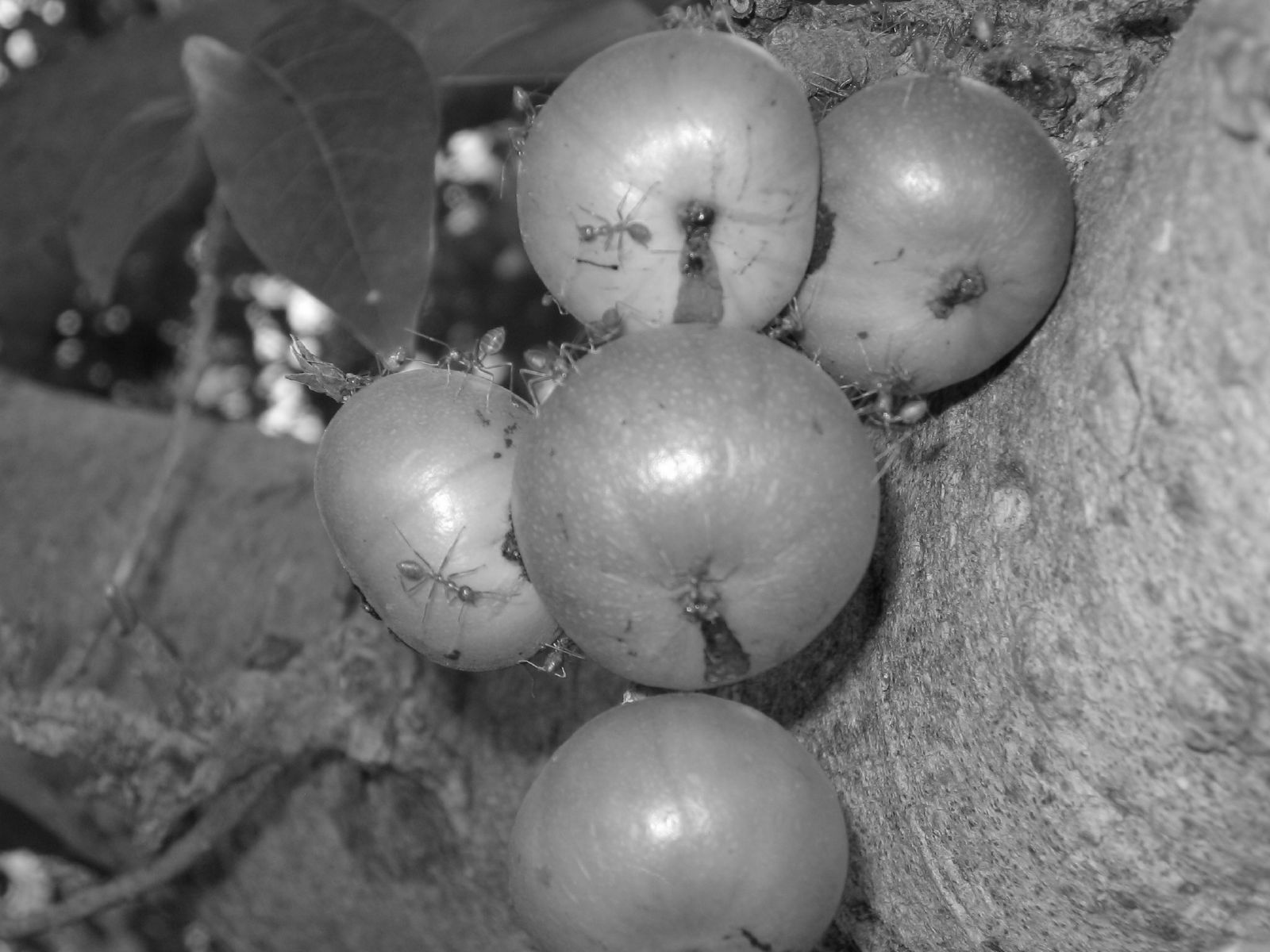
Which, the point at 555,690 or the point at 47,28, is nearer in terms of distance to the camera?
the point at 555,690

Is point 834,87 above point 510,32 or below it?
above

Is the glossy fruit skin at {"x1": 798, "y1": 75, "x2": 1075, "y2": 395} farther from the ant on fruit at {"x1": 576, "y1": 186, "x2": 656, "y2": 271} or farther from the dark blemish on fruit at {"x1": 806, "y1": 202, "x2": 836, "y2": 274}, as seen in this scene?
the ant on fruit at {"x1": 576, "y1": 186, "x2": 656, "y2": 271}

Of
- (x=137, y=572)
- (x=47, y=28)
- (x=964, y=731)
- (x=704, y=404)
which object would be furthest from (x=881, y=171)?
(x=47, y=28)

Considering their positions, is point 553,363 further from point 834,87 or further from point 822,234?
point 834,87

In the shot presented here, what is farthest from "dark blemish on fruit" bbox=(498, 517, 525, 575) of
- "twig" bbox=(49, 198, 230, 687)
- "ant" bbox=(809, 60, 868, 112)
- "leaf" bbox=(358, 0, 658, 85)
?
"leaf" bbox=(358, 0, 658, 85)

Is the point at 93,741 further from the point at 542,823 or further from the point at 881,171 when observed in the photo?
the point at 881,171

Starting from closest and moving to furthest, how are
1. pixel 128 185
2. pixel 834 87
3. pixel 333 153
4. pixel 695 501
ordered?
pixel 695 501 → pixel 834 87 → pixel 333 153 → pixel 128 185

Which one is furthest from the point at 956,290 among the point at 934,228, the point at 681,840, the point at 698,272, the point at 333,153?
Result: the point at 333,153

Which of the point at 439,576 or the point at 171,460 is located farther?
the point at 171,460
